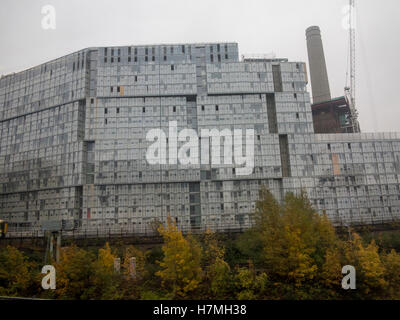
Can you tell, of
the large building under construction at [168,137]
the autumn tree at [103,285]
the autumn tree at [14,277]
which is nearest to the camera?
the autumn tree at [103,285]

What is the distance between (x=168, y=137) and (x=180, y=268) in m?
49.1

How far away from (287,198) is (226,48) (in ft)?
185

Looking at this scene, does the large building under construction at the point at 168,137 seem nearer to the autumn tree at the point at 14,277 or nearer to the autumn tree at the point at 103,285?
the autumn tree at the point at 14,277

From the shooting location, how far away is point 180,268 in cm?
2050

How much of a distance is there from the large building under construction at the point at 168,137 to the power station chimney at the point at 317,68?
153ft

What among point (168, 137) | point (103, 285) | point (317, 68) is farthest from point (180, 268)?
point (317, 68)

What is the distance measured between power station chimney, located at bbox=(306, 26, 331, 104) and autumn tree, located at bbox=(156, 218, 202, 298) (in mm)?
105561

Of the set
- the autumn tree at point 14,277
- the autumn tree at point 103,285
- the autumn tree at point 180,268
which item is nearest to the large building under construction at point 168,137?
the autumn tree at point 14,277

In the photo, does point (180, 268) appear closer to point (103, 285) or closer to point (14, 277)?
point (103, 285)

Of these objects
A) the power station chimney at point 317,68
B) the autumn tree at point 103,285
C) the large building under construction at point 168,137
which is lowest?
the autumn tree at point 103,285

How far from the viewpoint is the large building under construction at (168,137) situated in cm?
6581
